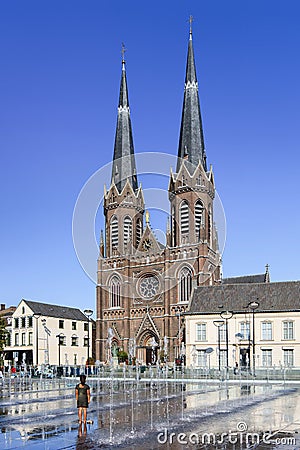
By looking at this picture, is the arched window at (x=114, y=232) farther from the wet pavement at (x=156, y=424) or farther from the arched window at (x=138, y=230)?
the wet pavement at (x=156, y=424)

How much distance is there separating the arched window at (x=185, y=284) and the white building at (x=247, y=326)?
35.2 feet

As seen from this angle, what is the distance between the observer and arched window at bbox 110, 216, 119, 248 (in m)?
85.4

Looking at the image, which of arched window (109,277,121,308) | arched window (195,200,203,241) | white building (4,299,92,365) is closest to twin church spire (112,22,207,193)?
arched window (195,200,203,241)

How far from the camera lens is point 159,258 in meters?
79.9

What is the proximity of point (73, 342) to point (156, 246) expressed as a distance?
19313 millimetres

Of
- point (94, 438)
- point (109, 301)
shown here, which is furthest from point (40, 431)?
point (109, 301)

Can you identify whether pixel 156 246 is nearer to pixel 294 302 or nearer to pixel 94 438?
pixel 294 302

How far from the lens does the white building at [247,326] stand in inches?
2255

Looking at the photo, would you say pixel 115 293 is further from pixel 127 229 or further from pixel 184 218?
pixel 184 218

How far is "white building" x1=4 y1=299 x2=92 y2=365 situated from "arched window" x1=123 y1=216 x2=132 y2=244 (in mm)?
14549

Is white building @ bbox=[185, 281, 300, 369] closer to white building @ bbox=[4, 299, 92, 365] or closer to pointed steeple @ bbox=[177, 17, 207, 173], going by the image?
white building @ bbox=[4, 299, 92, 365]

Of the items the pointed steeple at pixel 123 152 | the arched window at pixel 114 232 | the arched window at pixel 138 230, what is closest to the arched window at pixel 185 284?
the arched window at pixel 138 230

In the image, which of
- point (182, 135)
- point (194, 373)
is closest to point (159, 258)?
point (182, 135)

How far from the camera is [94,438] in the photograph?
44.8 ft
